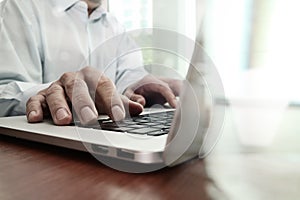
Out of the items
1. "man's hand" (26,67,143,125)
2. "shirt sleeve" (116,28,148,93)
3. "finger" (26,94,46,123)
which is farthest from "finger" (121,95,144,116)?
"shirt sleeve" (116,28,148,93)

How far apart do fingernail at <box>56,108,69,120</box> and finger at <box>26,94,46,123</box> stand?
35 mm

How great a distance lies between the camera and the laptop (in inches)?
7.4

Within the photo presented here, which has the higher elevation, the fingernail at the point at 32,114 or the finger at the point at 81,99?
the finger at the point at 81,99

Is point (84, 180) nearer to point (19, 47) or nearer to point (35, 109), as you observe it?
point (35, 109)

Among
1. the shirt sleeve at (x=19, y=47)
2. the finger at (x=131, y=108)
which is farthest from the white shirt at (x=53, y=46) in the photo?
the finger at (x=131, y=108)

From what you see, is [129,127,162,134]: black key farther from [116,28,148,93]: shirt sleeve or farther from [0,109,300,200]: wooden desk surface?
[116,28,148,93]: shirt sleeve

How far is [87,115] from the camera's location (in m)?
0.30

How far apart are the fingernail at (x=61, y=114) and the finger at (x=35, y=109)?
1.4 inches

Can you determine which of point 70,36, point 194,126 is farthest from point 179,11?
point 194,126

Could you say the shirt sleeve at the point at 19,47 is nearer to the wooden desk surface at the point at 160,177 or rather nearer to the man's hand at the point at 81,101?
the man's hand at the point at 81,101

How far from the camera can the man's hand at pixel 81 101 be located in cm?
31

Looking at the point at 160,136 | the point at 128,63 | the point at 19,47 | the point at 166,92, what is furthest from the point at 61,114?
the point at 128,63

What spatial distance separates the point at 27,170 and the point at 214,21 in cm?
21

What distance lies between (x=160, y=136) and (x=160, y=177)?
5 centimetres
